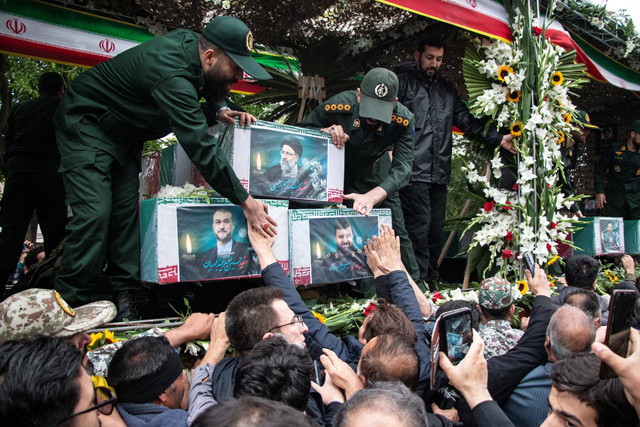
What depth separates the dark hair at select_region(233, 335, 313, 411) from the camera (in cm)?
158

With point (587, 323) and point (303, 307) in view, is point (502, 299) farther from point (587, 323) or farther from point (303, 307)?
point (303, 307)

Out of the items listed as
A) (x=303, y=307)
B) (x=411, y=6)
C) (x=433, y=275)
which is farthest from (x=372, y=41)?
(x=303, y=307)

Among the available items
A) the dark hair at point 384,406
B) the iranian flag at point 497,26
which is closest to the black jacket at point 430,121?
the iranian flag at point 497,26

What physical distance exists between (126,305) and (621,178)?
7.03 meters

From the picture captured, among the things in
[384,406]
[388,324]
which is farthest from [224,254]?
[384,406]

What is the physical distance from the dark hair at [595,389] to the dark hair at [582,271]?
280cm

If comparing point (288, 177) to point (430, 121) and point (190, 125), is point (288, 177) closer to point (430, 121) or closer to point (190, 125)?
point (190, 125)

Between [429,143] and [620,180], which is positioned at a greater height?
[429,143]

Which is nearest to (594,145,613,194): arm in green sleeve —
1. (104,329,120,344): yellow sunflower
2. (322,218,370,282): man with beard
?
(322,218,370,282): man with beard

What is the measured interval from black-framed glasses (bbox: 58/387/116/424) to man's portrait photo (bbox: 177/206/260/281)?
36.9 inches

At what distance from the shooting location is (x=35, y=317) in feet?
6.93

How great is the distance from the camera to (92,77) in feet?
9.75

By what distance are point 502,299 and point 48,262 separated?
124 inches

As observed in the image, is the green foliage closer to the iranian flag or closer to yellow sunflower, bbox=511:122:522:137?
the iranian flag
